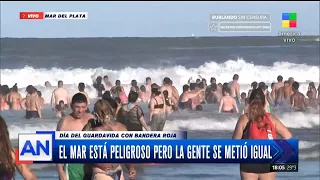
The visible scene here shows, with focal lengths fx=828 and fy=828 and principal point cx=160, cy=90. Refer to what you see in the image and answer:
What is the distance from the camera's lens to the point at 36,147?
7.21m

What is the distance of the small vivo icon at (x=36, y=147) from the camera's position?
23.4 ft

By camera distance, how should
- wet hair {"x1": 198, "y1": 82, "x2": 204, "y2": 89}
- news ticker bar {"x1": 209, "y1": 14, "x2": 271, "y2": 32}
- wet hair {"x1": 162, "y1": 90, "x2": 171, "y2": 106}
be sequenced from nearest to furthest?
news ticker bar {"x1": 209, "y1": 14, "x2": 271, "y2": 32}, wet hair {"x1": 162, "y1": 90, "x2": 171, "y2": 106}, wet hair {"x1": 198, "y1": 82, "x2": 204, "y2": 89}

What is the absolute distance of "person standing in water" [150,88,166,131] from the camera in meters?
11.2

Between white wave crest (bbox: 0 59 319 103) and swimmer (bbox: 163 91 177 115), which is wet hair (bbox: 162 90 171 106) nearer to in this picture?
swimmer (bbox: 163 91 177 115)

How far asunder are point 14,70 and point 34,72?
3.10 ft

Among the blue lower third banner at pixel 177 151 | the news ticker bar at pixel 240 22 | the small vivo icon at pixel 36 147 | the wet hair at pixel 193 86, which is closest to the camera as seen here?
the blue lower third banner at pixel 177 151

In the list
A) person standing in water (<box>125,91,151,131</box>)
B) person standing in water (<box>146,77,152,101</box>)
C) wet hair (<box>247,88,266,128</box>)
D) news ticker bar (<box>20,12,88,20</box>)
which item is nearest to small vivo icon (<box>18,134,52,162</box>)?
person standing in water (<box>125,91,151,131</box>)

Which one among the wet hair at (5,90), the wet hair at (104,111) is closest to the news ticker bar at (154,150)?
the wet hair at (104,111)

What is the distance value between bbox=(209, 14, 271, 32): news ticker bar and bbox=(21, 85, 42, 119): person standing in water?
4306mm

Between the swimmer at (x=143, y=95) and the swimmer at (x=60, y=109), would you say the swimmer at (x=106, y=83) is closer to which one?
the swimmer at (x=143, y=95)

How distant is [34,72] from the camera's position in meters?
16.6

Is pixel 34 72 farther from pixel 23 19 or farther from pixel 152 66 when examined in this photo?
pixel 23 19

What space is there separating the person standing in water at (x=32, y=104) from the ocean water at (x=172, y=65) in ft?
0.41

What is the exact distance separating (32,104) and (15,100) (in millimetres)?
396
